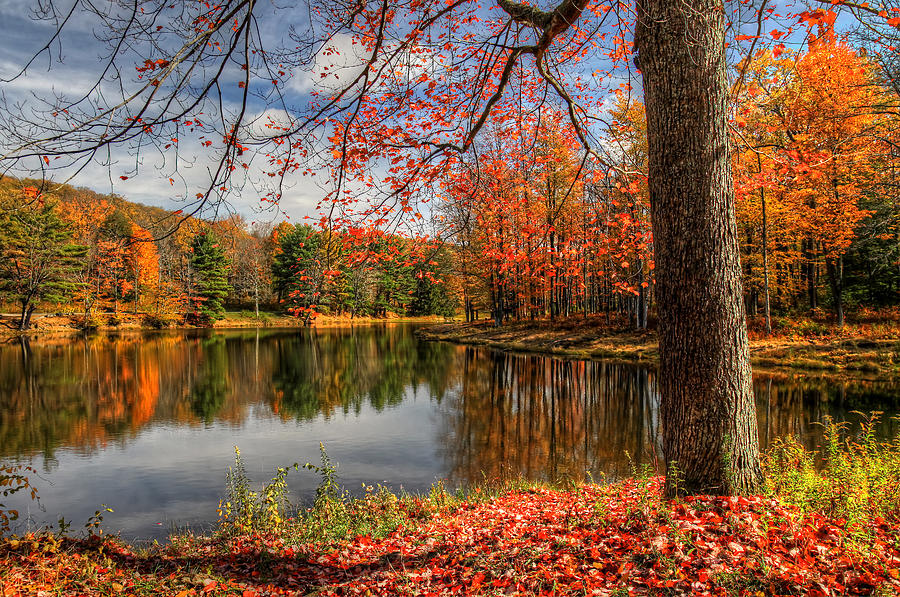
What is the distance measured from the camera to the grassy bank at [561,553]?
2.90m

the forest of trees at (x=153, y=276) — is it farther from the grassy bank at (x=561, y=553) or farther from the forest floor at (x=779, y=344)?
the grassy bank at (x=561, y=553)

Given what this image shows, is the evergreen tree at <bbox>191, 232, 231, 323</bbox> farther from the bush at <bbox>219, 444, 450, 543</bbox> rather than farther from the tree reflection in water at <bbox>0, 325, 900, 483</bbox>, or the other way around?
the bush at <bbox>219, 444, 450, 543</bbox>

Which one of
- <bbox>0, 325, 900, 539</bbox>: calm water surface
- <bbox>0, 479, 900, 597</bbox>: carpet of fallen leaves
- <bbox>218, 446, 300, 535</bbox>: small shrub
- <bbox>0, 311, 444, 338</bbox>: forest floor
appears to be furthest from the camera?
<bbox>0, 311, 444, 338</bbox>: forest floor

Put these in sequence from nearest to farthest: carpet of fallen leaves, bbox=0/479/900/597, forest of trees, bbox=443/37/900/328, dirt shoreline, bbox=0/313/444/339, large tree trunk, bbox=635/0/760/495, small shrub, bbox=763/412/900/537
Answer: carpet of fallen leaves, bbox=0/479/900/597 < large tree trunk, bbox=635/0/760/495 < small shrub, bbox=763/412/900/537 < forest of trees, bbox=443/37/900/328 < dirt shoreline, bbox=0/313/444/339

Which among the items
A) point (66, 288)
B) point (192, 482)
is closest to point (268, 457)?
point (192, 482)

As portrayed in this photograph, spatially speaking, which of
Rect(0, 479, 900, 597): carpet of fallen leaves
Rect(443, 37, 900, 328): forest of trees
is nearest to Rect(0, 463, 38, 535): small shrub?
Rect(0, 479, 900, 597): carpet of fallen leaves

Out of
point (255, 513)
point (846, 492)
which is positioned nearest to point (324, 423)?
point (255, 513)

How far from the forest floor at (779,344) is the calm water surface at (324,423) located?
67.9 inches

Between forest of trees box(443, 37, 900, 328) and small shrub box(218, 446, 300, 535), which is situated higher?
forest of trees box(443, 37, 900, 328)

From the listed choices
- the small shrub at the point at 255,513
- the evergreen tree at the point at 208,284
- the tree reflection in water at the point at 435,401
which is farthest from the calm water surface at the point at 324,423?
the evergreen tree at the point at 208,284

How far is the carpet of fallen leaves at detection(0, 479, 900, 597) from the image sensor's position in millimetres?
2854

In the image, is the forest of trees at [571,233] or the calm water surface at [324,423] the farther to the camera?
the calm water surface at [324,423]

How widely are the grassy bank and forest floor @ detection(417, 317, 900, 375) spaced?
1318 centimetres

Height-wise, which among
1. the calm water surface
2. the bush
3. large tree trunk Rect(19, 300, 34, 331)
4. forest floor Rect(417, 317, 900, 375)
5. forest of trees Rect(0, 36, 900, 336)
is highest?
forest of trees Rect(0, 36, 900, 336)
